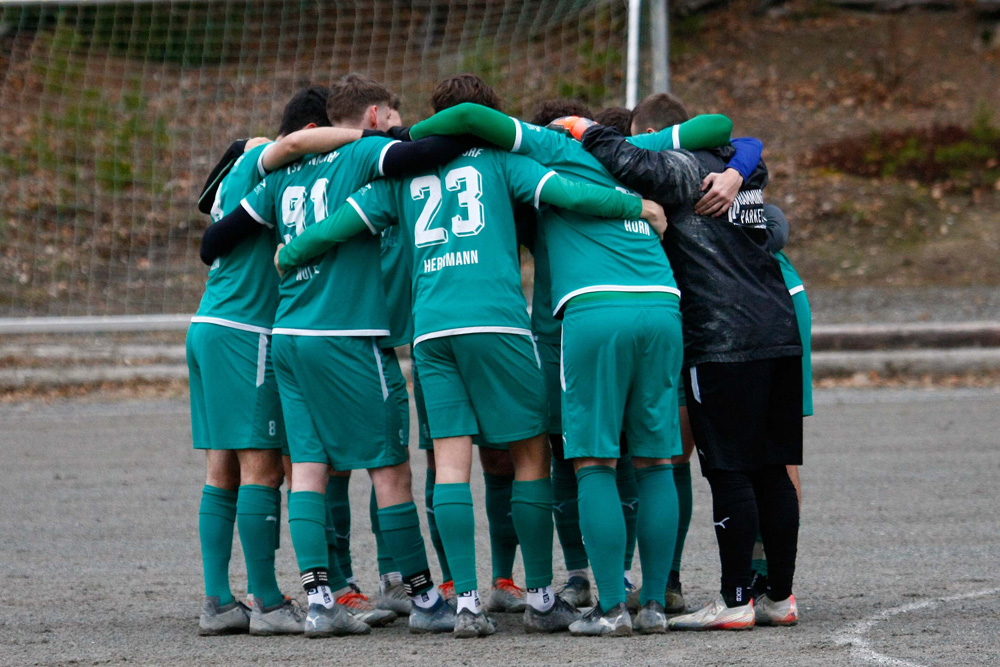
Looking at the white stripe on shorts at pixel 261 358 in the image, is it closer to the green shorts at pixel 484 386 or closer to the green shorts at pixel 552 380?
the green shorts at pixel 484 386

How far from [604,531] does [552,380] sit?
0.76 metres

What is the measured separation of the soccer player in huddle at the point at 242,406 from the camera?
4.60 metres

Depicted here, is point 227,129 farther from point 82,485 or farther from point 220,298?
point 220,298

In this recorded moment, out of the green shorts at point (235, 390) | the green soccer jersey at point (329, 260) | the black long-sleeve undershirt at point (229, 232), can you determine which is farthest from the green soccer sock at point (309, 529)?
the black long-sleeve undershirt at point (229, 232)

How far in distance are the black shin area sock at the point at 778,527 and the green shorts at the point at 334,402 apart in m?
1.47

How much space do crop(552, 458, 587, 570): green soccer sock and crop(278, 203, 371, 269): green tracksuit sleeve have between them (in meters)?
1.31

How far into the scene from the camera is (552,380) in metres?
4.78

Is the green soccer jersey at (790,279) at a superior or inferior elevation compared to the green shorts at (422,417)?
superior

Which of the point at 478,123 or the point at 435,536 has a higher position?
the point at 478,123

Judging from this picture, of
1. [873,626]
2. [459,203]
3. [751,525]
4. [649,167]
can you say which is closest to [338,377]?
[459,203]

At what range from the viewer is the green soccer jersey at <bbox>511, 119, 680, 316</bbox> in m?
4.36

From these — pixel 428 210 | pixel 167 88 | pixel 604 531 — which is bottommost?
pixel 604 531

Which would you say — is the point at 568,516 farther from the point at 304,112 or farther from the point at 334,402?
the point at 304,112

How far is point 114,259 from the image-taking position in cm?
1348
